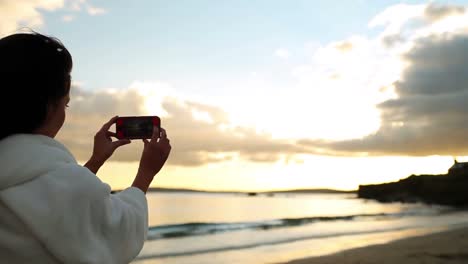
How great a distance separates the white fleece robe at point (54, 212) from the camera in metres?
1.39

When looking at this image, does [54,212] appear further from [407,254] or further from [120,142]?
[407,254]

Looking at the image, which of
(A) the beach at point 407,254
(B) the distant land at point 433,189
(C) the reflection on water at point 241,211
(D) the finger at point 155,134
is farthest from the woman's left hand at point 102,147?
(B) the distant land at point 433,189

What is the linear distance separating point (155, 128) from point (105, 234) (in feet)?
1.97

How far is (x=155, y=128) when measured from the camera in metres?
1.97

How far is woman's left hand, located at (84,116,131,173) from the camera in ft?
6.91

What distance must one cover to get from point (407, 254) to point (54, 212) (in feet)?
37.7

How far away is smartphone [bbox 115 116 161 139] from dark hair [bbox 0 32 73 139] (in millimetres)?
502

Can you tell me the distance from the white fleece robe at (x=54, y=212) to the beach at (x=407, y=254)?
33.0 feet

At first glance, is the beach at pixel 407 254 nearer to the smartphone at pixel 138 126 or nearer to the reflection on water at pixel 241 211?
the smartphone at pixel 138 126

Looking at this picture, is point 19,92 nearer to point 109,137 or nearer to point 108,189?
point 108,189

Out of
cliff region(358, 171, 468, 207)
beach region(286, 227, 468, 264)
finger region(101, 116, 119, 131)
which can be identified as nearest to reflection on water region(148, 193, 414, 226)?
cliff region(358, 171, 468, 207)

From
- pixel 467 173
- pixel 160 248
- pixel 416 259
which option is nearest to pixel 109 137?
pixel 416 259

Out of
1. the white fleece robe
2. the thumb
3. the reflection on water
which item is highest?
the thumb

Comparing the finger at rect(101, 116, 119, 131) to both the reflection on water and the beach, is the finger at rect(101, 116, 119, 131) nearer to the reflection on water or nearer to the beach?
the beach
